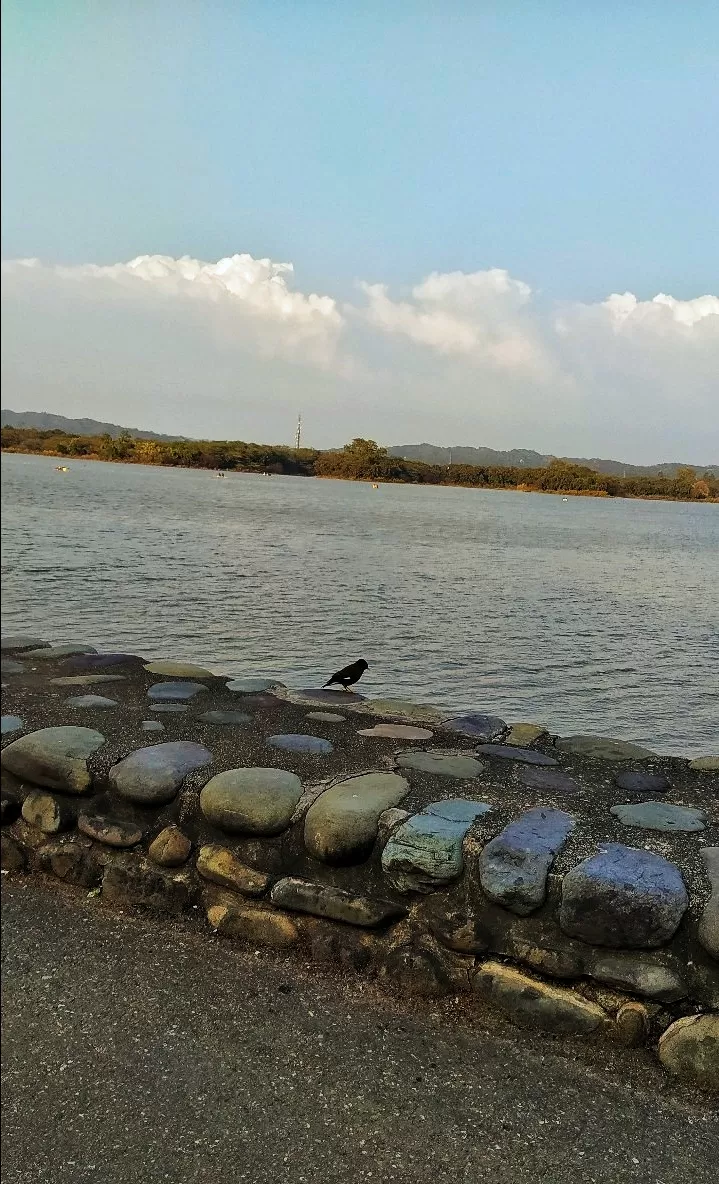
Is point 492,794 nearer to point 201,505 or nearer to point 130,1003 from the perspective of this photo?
point 130,1003

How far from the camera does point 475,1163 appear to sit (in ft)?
7.37

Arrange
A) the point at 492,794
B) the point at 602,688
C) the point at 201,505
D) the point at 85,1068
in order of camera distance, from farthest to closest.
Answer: the point at 201,505 → the point at 602,688 → the point at 492,794 → the point at 85,1068

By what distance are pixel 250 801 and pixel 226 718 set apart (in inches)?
51.9

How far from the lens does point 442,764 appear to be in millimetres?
3852

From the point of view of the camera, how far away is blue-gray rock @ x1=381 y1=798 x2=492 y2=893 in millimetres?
2922

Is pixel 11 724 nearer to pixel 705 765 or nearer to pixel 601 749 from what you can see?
pixel 601 749

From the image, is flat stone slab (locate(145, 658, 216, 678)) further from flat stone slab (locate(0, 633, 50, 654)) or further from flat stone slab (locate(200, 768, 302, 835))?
flat stone slab (locate(200, 768, 302, 835))

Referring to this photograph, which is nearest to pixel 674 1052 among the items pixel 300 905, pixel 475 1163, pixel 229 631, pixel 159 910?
pixel 475 1163

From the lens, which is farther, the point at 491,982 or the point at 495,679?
the point at 495,679

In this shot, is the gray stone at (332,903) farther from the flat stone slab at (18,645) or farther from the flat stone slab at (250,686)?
the flat stone slab at (18,645)

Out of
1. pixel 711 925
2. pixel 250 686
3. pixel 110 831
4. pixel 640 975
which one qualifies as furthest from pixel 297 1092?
pixel 250 686

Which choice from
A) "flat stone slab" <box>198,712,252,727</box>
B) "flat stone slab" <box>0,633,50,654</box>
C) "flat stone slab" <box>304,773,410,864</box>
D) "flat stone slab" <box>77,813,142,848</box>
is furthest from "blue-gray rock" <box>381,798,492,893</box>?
"flat stone slab" <box>0,633,50,654</box>

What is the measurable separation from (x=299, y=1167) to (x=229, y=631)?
8.35 meters

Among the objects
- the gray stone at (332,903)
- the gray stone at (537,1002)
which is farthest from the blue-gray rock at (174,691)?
the gray stone at (537,1002)
